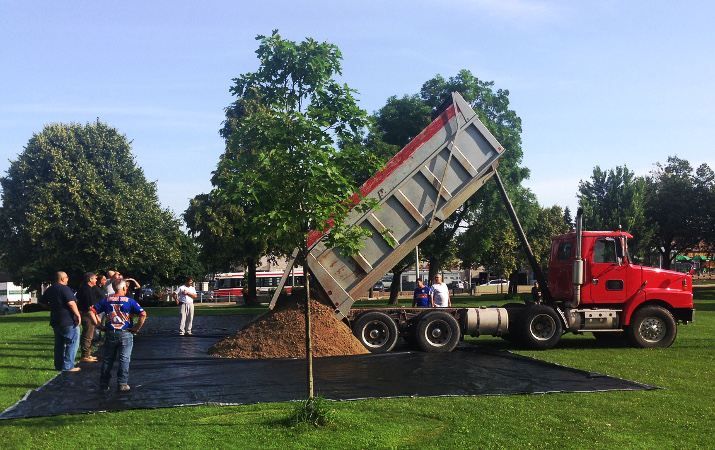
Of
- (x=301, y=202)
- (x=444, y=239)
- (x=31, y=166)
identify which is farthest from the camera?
(x=444, y=239)

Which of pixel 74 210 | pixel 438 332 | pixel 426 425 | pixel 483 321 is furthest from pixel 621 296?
pixel 74 210

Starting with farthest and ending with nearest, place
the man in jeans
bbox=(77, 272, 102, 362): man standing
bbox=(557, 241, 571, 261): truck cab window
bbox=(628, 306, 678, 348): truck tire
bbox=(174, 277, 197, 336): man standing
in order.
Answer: bbox=(174, 277, 197, 336): man standing, bbox=(557, 241, 571, 261): truck cab window, bbox=(628, 306, 678, 348): truck tire, bbox=(77, 272, 102, 362): man standing, the man in jeans

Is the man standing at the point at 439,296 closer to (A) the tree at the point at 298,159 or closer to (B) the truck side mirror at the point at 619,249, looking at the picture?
(B) the truck side mirror at the point at 619,249

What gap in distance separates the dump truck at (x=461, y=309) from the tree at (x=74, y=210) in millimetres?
24001

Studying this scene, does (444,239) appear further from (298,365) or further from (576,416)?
(576,416)

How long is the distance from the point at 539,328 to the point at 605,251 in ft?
8.23

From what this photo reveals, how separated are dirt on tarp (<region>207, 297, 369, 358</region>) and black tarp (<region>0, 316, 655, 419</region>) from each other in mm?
520

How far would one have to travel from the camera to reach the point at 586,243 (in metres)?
15.7

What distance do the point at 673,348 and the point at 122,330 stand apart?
12.6 m

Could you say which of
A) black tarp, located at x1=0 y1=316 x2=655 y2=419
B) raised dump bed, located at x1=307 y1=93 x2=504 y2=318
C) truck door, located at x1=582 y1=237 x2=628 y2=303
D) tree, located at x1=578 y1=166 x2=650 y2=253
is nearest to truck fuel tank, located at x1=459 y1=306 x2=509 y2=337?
black tarp, located at x1=0 y1=316 x2=655 y2=419

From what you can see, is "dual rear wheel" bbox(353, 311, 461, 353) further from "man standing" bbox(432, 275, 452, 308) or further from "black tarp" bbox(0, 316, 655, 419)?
"man standing" bbox(432, 275, 452, 308)

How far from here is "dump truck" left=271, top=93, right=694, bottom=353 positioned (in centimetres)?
1445

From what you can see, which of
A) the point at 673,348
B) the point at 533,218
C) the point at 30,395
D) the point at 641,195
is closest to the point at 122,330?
the point at 30,395

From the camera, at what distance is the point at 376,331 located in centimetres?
1498
